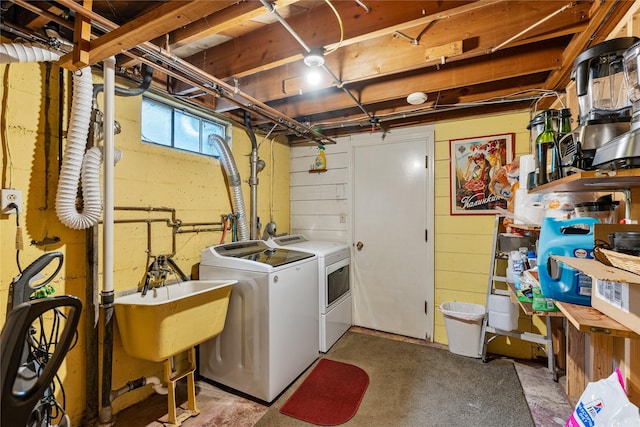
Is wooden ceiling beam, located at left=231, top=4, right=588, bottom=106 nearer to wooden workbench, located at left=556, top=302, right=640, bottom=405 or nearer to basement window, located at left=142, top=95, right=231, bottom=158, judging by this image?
basement window, located at left=142, top=95, right=231, bottom=158

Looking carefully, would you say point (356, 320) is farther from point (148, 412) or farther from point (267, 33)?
point (267, 33)

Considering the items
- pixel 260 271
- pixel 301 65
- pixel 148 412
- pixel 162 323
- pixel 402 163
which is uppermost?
pixel 301 65

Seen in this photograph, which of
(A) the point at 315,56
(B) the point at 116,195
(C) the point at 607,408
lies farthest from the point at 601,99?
(B) the point at 116,195

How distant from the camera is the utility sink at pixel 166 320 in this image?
164cm

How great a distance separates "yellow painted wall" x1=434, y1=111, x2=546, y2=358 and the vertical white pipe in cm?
269

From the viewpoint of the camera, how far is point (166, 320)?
1648 mm

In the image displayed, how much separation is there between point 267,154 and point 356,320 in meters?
2.15

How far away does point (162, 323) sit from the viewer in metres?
1.64

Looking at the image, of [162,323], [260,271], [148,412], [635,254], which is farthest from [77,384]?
[635,254]

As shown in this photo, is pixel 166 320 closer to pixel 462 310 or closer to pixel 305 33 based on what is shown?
pixel 305 33

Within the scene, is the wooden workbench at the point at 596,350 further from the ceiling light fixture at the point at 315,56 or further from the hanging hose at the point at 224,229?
the hanging hose at the point at 224,229

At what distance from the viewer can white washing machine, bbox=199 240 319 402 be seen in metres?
2.01

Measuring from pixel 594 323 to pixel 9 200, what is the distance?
2.50 meters

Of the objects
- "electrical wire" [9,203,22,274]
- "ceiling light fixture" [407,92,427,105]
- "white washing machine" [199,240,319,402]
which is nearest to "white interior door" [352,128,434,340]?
"ceiling light fixture" [407,92,427,105]
